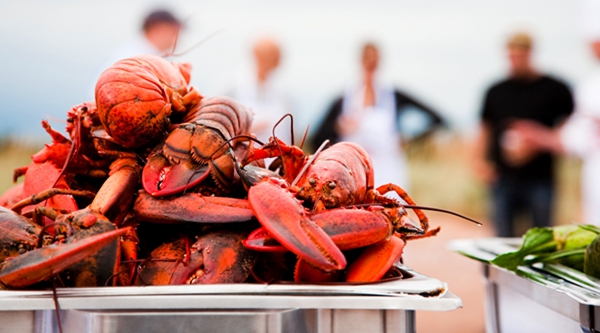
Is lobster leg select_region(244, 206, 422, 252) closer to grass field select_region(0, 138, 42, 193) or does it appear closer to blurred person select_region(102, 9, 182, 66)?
blurred person select_region(102, 9, 182, 66)

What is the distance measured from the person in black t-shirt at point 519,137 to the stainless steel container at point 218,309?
15.0ft

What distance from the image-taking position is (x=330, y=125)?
540cm

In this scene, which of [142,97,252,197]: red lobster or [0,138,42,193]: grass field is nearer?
[142,97,252,197]: red lobster

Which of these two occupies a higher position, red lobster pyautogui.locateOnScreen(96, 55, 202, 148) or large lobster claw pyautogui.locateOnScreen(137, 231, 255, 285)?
red lobster pyautogui.locateOnScreen(96, 55, 202, 148)

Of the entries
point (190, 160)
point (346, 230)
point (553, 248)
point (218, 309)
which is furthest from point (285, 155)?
point (553, 248)

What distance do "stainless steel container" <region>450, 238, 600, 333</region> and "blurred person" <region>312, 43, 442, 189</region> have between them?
10.0 feet

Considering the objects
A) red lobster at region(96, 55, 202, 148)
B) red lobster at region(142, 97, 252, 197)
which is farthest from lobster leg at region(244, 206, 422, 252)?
red lobster at region(96, 55, 202, 148)

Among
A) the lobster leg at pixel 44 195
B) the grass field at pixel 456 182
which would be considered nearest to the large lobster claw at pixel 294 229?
the lobster leg at pixel 44 195

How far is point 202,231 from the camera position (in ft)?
4.58

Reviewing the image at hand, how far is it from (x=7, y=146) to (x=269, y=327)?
6.55 meters

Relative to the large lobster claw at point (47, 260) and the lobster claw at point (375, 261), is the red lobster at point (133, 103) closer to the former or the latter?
the large lobster claw at point (47, 260)

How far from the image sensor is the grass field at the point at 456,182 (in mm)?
9195

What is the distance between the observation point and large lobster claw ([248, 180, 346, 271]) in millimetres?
1186

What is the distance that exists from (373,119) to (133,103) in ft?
13.3
